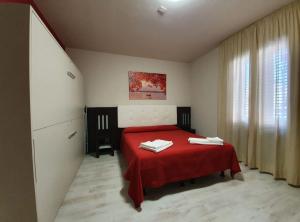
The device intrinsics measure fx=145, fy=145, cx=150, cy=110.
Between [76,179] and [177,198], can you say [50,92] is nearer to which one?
[76,179]

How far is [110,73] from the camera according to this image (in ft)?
11.8

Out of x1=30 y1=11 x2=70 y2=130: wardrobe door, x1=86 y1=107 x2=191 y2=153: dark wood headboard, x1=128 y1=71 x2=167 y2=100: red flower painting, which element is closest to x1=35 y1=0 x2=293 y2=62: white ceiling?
x1=128 y1=71 x2=167 y2=100: red flower painting

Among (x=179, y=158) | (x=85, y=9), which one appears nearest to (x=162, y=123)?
(x=179, y=158)

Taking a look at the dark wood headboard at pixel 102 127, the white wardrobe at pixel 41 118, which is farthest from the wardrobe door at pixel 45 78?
the dark wood headboard at pixel 102 127

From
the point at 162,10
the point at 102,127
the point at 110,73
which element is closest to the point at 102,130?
Answer: the point at 102,127

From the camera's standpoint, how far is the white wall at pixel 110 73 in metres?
3.44

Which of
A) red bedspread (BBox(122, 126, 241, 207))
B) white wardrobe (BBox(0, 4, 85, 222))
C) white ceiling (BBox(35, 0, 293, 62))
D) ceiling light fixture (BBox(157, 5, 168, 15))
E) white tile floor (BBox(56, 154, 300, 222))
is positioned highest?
white ceiling (BBox(35, 0, 293, 62))

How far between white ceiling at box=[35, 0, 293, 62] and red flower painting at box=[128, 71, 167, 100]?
727 millimetres

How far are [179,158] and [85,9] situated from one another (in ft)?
7.74

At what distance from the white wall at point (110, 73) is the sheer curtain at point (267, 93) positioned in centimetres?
170

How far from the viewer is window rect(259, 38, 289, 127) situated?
205cm

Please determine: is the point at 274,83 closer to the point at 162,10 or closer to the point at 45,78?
the point at 162,10

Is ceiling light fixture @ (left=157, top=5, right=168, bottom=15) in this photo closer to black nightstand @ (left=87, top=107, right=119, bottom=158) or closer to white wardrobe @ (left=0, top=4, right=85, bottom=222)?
white wardrobe @ (left=0, top=4, right=85, bottom=222)

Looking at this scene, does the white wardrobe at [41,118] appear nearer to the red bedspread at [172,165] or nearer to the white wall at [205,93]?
the red bedspread at [172,165]
